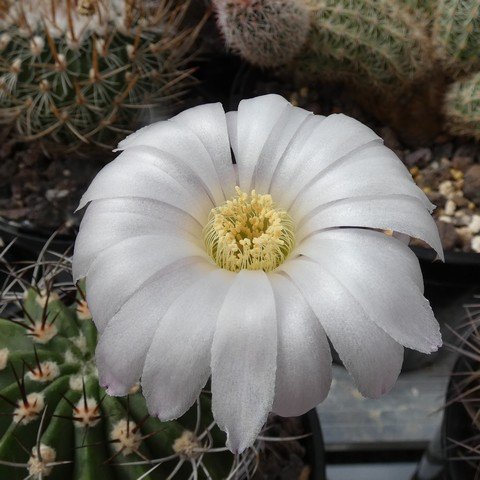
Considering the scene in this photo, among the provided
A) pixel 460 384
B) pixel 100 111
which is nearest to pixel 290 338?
pixel 460 384

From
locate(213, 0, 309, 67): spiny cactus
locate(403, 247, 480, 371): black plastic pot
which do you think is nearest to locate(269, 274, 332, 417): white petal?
locate(403, 247, 480, 371): black plastic pot

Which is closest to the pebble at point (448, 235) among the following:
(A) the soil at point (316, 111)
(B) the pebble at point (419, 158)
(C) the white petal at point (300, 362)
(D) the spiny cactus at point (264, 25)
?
(A) the soil at point (316, 111)

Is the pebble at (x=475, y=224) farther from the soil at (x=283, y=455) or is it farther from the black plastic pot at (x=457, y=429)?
the soil at (x=283, y=455)

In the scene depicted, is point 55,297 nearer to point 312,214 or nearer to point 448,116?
point 312,214

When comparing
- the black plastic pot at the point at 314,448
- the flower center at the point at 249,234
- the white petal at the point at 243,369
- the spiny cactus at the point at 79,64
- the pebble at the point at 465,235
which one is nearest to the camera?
the white petal at the point at 243,369

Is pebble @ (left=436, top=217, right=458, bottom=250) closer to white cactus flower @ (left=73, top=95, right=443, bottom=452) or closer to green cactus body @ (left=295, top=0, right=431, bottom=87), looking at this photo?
green cactus body @ (left=295, top=0, right=431, bottom=87)

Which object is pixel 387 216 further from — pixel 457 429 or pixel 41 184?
pixel 41 184
